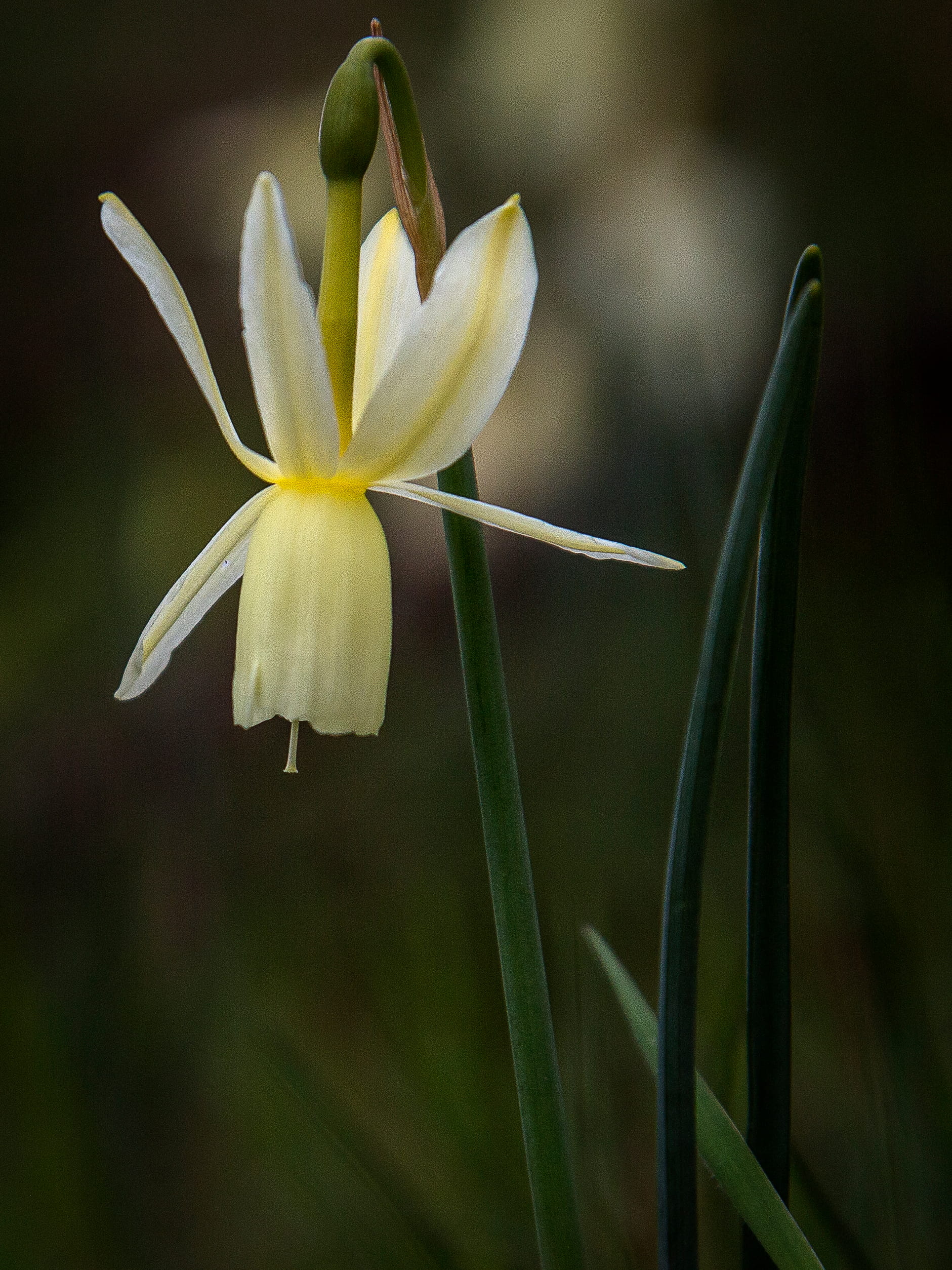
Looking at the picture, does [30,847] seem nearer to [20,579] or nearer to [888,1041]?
[20,579]

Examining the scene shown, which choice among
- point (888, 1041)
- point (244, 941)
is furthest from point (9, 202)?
point (888, 1041)

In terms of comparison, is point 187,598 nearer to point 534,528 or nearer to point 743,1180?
point 534,528

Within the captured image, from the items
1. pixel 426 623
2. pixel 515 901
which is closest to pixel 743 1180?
pixel 515 901

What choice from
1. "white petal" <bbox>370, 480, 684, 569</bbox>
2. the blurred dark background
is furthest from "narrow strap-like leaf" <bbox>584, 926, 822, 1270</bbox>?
the blurred dark background

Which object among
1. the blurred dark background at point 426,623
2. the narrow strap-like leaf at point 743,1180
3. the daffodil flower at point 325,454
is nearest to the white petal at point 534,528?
the daffodil flower at point 325,454

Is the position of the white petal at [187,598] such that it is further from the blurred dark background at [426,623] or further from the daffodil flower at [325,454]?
the blurred dark background at [426,623]
